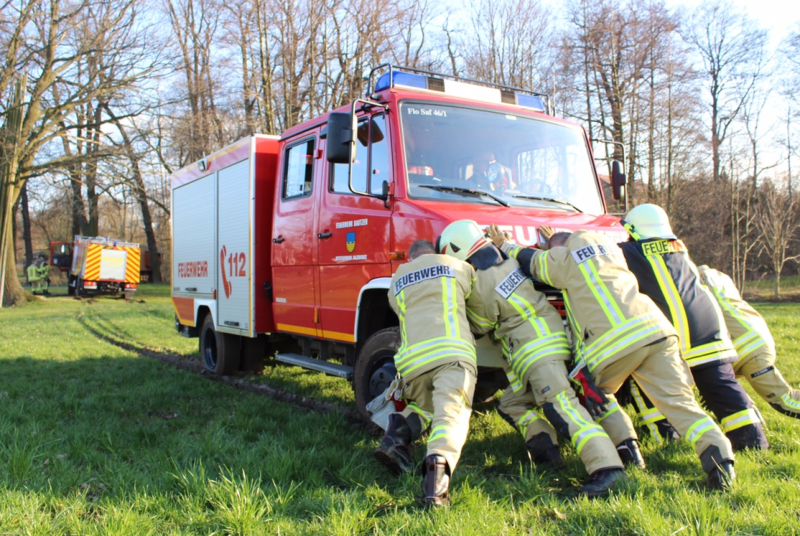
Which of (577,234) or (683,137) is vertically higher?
(683,137)

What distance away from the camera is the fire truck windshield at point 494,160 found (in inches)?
194

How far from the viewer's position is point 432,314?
3.87m

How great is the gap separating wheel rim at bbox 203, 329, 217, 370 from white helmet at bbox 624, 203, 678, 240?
19.3ft

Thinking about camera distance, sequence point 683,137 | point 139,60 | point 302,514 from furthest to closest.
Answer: point 683,137 < point 139,60 < point 302,514

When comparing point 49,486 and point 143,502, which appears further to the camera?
point 49,486

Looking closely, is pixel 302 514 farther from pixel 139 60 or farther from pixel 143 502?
pixel 139 60

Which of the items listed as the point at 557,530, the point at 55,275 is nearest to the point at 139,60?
the point at 557,530

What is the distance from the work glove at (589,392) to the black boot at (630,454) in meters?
0.23

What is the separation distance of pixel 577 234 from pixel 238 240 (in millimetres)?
4353

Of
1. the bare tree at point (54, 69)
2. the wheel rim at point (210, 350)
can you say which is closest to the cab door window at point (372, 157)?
the wheel rim at point (210, 350)

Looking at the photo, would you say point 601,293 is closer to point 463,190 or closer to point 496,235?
point 496,235

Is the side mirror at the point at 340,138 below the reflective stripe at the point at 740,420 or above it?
above

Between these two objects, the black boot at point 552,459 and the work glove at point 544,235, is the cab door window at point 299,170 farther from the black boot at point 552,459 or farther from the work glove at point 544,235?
the black boot at point 552,459

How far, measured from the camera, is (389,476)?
3936mm
